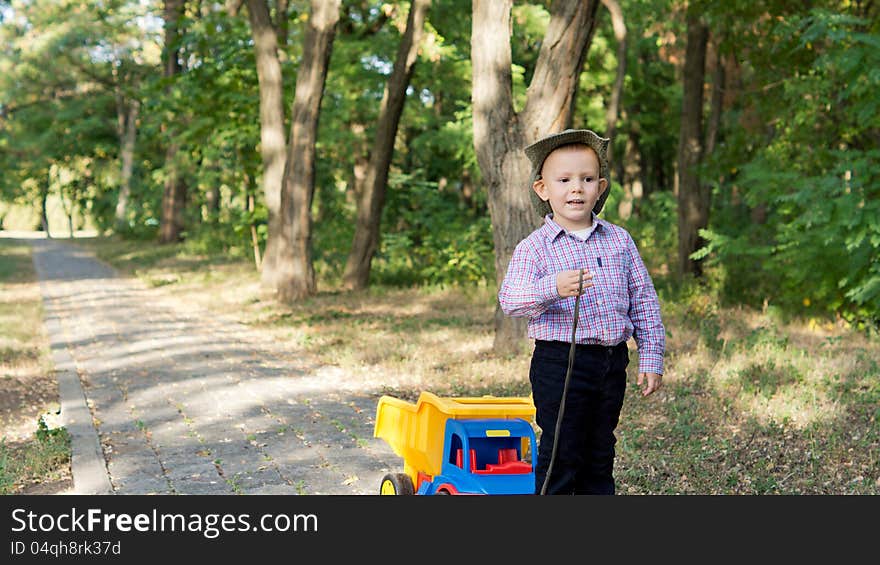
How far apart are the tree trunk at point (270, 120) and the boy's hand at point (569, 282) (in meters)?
14.7

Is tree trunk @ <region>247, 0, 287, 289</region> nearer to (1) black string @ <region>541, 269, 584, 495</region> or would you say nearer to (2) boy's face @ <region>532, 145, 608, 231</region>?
(2) boy's face @ <region>532, 145, 608, 231</region>

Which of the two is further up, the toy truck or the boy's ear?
the boy's ear

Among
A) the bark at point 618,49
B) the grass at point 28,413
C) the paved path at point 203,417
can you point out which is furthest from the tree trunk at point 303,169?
the bark at point 618,49

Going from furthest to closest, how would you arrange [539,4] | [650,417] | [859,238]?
[539,4] < [859,238] < [650,417]

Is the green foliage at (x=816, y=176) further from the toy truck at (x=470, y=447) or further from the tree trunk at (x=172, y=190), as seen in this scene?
the tree trunk at (x=172, y=190)

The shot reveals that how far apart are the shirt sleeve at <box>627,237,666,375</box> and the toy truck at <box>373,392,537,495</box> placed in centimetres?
72

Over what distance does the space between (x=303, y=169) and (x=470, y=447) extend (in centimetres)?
1309

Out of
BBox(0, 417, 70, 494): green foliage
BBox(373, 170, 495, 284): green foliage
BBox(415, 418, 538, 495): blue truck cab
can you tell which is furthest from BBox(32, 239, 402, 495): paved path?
BBox(373, 170, 495, 284): green foliage

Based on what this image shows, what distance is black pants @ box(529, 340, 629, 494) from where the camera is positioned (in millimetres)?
4082

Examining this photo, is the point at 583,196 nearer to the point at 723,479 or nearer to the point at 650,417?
the point at 723,479

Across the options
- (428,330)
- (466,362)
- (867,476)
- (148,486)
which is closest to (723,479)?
(867,476)

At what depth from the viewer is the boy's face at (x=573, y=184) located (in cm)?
416

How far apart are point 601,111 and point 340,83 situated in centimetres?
821

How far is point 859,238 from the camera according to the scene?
10203mm
